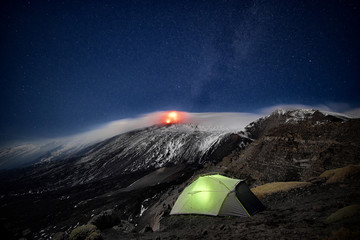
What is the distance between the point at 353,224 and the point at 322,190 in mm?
8627

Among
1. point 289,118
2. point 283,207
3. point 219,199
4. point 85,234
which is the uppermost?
point 289,118

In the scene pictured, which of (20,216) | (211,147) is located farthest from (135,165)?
(20,216)

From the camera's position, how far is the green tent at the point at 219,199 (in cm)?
1195

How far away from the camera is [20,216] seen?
59625 mm

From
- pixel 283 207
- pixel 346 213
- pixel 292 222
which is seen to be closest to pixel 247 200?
pixel 283 207

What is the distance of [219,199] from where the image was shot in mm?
12492

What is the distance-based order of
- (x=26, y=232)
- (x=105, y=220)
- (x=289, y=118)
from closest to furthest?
(x=105, y=220)
(x=26, y=232)
(x=289, y=118)

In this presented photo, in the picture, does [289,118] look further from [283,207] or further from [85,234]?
[85,234]

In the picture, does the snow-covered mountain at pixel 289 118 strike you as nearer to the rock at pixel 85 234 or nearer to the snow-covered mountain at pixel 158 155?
the snow-covered mountain at pixel 158 155

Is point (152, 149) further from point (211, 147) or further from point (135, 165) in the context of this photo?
point (211, 147)

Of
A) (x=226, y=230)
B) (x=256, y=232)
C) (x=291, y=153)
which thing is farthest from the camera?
(x=291, y=153)

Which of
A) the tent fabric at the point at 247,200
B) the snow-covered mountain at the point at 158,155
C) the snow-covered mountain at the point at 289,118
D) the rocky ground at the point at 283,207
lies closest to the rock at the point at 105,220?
the rocky ground at the point at 283,207

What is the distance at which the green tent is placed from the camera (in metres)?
11.9

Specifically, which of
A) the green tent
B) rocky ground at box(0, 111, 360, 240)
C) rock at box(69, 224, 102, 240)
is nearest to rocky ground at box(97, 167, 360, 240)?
rocky ground at box(0, 111, 360, 240)
